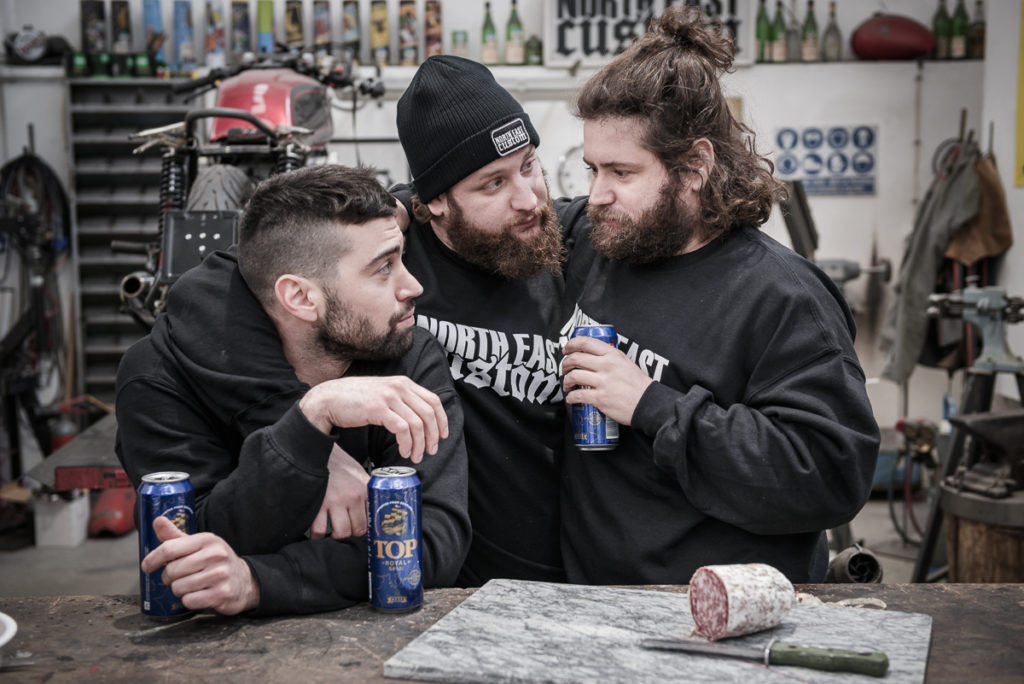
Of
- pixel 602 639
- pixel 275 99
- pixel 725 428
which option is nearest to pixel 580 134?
pixel 275 99

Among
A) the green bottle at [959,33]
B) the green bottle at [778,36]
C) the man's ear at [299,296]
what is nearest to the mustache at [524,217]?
the man's ear at [299,296]

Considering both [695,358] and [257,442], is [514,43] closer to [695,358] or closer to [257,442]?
[695,358]

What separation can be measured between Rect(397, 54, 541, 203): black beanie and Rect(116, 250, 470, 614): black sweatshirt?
0.48 meters

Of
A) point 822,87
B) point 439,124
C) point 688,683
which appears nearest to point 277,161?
point 439,124

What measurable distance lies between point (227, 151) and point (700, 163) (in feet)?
7.04

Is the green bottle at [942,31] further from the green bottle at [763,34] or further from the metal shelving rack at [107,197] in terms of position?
the metal shelving rack at [107,197]

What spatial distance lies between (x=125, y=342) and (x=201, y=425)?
231 inches

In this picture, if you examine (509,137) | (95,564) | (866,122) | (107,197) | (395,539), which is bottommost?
(95,564)

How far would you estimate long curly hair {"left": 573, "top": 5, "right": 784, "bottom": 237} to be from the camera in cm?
197

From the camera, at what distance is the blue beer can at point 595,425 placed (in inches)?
73.0

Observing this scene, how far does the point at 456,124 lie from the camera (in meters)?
2.22

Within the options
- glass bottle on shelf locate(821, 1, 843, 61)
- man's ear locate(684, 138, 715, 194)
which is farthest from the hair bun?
glass bottle on shelf locate(821, 1, 843, 61)

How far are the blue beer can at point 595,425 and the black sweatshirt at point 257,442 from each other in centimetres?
23

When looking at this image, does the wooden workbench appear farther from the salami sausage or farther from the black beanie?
the black beanie
